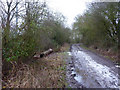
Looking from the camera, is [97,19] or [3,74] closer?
[3,74]

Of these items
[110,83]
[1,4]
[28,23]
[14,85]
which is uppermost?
[1,4]

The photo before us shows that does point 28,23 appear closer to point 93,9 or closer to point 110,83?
point 110,83

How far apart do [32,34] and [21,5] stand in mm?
2076

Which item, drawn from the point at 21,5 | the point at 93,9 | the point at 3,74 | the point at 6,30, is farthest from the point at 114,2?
the point at 3,74

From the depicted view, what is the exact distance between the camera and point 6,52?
4250 millimetres

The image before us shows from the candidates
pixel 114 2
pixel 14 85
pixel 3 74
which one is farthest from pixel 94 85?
pixel 114 2

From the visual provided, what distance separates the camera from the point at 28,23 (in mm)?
5195

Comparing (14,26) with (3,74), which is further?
(14,26)

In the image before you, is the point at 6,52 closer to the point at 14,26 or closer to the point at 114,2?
the point at 14,26

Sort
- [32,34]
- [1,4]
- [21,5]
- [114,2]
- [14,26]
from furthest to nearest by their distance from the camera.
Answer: [114,2] → [21,5] → [32,34] → [1,4] → [14,26]

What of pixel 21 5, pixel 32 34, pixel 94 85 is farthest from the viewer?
pixel 21 5

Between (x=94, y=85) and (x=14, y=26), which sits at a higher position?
(x=14, y=26)

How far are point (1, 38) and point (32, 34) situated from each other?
1721 mm

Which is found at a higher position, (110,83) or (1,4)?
(1,4)
